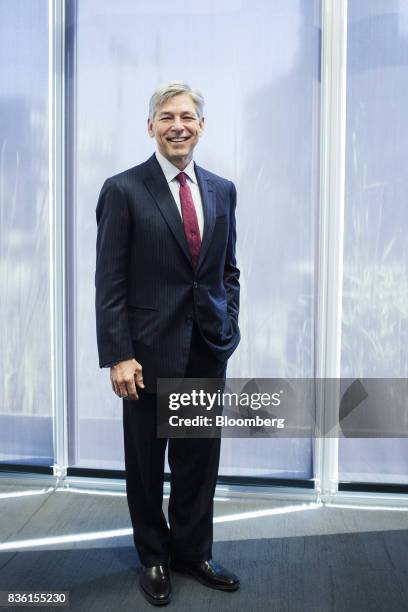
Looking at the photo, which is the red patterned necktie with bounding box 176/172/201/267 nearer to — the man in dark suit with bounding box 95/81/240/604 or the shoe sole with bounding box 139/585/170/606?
the man in dark suit with bounding box 95/81/240/604

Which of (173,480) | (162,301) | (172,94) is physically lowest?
(173,480)

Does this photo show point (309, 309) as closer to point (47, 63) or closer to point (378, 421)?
point (378, 421)

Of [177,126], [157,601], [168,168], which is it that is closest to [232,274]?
[168,168]

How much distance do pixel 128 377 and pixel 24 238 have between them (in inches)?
50.7

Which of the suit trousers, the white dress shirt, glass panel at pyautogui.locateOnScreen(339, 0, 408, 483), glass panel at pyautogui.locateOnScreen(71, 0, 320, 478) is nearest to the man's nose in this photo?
the white dress shirt

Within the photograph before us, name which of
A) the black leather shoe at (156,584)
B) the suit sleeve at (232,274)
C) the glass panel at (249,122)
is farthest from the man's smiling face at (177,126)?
the black leather shoe at (156,584)

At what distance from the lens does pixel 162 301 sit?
6.55 ft

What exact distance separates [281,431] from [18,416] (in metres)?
1.17

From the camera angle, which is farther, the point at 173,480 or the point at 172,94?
the point at 173,480

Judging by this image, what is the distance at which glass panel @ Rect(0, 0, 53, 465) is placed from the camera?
2928 millimetres

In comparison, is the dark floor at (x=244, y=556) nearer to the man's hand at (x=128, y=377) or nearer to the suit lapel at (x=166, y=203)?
the man's hand at (x=128, y=377)

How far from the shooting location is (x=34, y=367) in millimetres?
3053

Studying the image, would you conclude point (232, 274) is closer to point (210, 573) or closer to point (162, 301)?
point (162, 301)

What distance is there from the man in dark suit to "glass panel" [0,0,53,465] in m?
1.06
